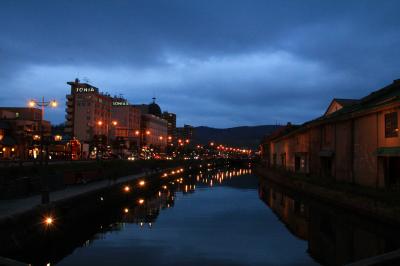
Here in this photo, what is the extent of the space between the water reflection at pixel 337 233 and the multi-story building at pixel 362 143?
12.4 feet

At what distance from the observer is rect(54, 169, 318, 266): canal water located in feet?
64.2

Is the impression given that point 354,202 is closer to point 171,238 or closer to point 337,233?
point 337,233

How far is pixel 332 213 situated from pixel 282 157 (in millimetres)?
48276

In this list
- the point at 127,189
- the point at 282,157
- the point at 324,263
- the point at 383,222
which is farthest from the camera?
the point at 282,157

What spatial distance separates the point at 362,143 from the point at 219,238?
16363 millimetres

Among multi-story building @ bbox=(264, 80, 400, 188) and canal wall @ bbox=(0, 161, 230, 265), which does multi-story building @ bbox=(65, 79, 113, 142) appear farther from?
canal wall @ bbox=(0, 161, 230, 265)

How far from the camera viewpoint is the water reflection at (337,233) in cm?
2009

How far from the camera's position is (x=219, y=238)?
80.8 ft

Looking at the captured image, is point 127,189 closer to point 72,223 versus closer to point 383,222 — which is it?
point 72,223

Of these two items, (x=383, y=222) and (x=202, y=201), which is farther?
(x=202, y=201)

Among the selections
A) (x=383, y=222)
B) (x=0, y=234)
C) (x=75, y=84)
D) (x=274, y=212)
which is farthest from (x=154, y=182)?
(x=75, y=84)

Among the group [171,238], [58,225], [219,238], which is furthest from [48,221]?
[219,238]

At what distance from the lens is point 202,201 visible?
1796 inches

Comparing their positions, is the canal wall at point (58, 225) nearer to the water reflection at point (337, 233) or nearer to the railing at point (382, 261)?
the water reflection at point (337, 233)
